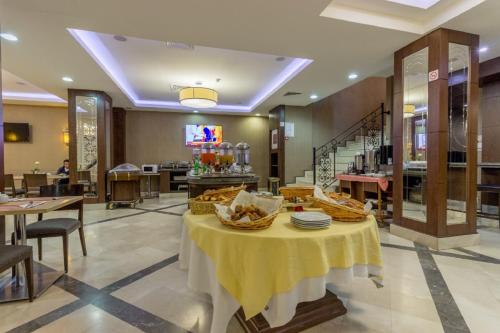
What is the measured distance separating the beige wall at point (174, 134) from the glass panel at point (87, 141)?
246cm

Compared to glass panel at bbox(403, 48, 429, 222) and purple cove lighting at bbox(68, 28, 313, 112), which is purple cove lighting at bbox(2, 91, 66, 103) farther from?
glass panel at bbox(403, 48, 429, 222)

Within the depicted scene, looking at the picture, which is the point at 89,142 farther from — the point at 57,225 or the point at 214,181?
the point at 57,225

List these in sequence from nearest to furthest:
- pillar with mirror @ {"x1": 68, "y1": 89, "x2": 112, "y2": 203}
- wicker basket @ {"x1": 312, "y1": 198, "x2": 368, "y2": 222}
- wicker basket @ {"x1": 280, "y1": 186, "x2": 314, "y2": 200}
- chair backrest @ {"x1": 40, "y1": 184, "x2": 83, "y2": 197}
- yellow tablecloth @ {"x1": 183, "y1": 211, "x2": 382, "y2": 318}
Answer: yellow tablecloth @ {"x1": 183, "y1": 211, "x2": 382, "y2": 318} < wicker basket @ {"x1": 312, "y1": 198, "x2": 368, "y2": 222} < wicker basket @ {"x1": 280, "y1": 186, "x2": 314, "y2": 200} < chair backrest @ {"x1": 40, "y1": 184, "x2": 83, "y2": 197} < pillar with mirror @ {"x1": 68, "y1": 89, "x2": 112, "y2": 203}

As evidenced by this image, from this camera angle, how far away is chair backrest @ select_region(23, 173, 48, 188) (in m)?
6.00

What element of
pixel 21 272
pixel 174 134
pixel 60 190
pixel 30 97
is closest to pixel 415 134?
pixel 60 190

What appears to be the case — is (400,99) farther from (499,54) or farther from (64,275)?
(64,275)

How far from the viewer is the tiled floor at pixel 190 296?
73.0 inches

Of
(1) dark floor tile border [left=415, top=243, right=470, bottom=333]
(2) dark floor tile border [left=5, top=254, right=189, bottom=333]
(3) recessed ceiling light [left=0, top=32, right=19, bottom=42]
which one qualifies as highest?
(3) recessed ceiling light [left=0, top=32, right=19, bottom=42]

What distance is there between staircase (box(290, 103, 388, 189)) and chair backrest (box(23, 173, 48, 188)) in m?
6.63

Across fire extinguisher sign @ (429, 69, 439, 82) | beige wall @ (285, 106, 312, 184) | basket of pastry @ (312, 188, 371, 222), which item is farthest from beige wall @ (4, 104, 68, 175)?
fire extinguisher sign @ (429, 69, 439, 82)

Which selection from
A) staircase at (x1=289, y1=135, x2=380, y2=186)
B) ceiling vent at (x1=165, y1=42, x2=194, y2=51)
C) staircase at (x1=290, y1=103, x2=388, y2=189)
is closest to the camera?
ceiling vent at (x1=165, y1=42, x2=194, y2=51)

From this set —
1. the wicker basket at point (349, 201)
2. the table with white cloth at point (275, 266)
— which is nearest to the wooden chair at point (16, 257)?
the table with white cloth at point (275, 266)

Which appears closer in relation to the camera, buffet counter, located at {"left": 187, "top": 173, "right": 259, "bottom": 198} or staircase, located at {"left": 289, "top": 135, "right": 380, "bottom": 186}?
buffet counter, located at {"left": 187, "top": 173, "right": 259, "bottom": 198}

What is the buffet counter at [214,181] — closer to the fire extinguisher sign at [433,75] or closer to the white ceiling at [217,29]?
the white ceiling at [217,29]
